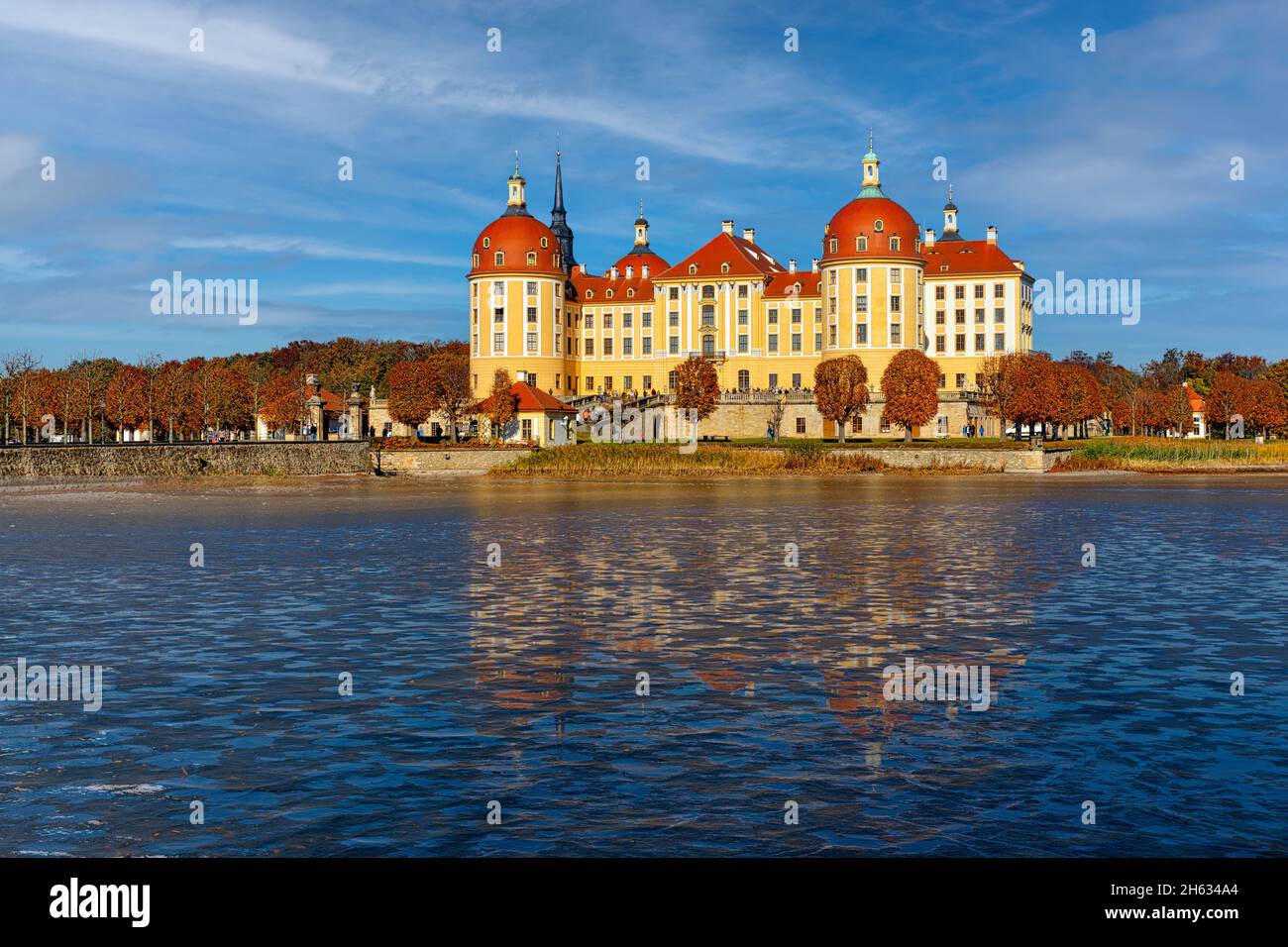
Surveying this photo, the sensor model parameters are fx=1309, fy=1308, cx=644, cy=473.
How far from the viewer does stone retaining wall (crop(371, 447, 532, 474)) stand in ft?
294

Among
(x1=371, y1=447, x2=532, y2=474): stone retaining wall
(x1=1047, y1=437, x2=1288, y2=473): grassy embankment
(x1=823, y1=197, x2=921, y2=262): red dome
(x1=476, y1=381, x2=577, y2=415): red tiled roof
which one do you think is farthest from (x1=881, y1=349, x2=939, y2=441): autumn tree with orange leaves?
(x1=371, y1=447, x2=532, y2=474): stone retaining wall

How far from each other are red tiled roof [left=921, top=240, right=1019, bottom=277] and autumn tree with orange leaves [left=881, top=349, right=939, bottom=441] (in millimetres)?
28959

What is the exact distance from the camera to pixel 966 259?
419 ft

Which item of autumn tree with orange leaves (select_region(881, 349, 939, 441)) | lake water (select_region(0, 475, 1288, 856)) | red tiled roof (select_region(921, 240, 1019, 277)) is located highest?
red tiled roof (select_region(921, 240, 1019, 277))

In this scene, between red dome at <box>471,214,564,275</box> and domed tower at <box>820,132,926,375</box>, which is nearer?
domed tower at <box>820,132,926,375</box>

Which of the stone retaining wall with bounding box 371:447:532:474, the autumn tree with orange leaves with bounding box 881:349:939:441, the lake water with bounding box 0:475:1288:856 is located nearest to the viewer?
the lake water with bounding box 0:475:1288:856

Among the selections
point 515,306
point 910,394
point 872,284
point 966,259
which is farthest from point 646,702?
point 966,259

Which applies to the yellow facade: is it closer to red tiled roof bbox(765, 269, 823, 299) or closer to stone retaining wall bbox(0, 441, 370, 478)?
red tiled roof bbox(765, 269, 823, 299)

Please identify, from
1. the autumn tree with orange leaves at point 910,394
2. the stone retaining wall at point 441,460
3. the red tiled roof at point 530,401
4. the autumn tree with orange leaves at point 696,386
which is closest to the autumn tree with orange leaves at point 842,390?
the autumn tree with orange leaves at point 910,394

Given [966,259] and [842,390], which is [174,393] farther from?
[966,259]

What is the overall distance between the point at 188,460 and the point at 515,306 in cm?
4751
